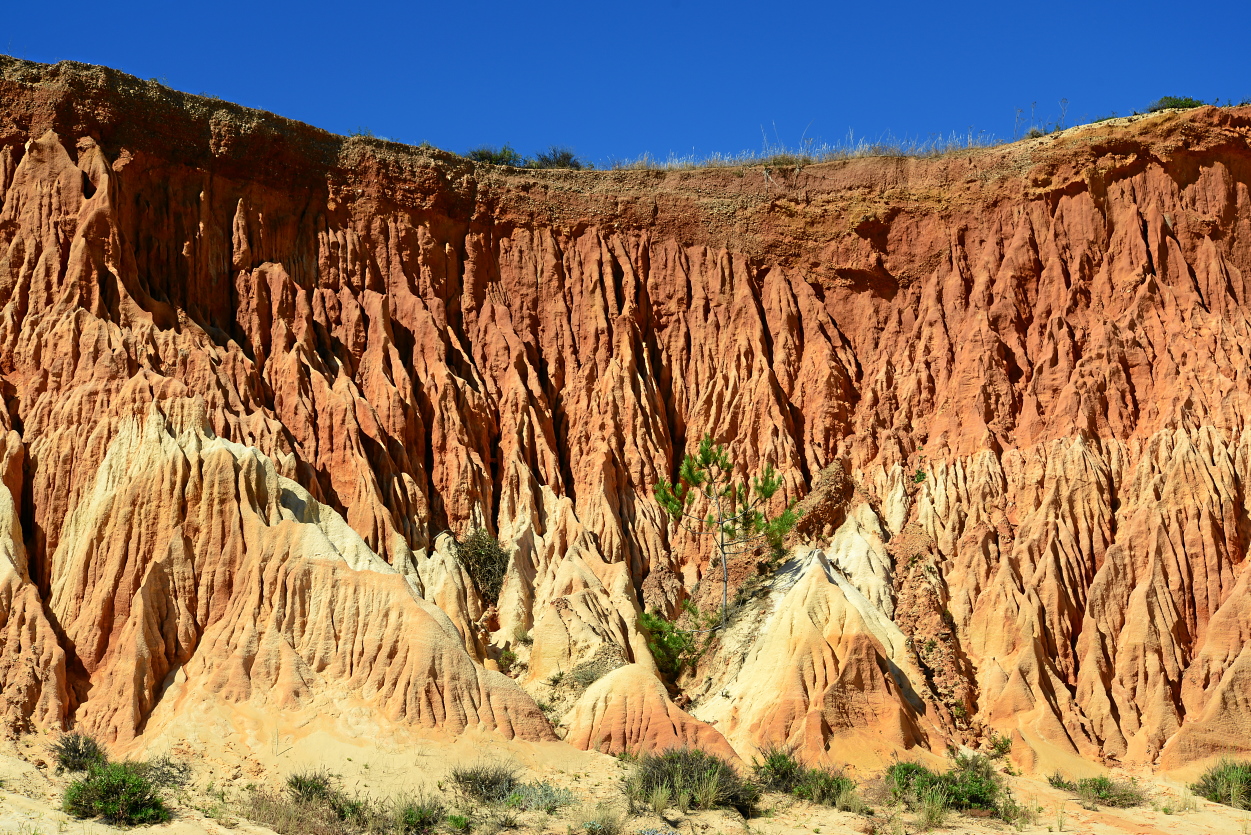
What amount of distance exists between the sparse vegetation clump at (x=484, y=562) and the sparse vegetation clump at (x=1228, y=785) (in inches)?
677

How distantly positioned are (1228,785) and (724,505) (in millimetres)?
15000

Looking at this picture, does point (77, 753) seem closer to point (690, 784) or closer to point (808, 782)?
point (690, 784)

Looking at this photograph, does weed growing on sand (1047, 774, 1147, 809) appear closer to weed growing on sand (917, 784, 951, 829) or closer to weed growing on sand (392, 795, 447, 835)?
weed growing on sand (917, 784, 951, 829)

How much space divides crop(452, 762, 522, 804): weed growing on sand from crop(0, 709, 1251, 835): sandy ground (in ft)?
1.02

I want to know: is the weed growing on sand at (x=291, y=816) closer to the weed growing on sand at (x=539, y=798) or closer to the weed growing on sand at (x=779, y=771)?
the weed growing on sand at (x=539, y=798)

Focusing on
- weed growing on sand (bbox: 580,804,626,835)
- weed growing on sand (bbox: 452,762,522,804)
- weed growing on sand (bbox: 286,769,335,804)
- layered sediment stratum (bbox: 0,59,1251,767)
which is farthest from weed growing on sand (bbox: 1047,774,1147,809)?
weed growing on sand (bbox: 286,769,335,804)

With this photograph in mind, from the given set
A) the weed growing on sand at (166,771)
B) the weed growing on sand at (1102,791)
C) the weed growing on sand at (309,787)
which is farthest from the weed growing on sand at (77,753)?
the weed growing on sand at (1102,791)

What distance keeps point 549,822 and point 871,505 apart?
17.5 m

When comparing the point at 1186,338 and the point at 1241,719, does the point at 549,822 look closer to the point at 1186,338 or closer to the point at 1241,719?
the point at 1241,719

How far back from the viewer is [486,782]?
86.9ft

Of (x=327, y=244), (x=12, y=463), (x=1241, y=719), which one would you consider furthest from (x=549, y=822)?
(x=327, y=244)

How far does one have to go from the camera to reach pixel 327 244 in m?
43.0

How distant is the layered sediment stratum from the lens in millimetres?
30312

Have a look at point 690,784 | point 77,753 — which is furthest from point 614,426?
point 77,753
